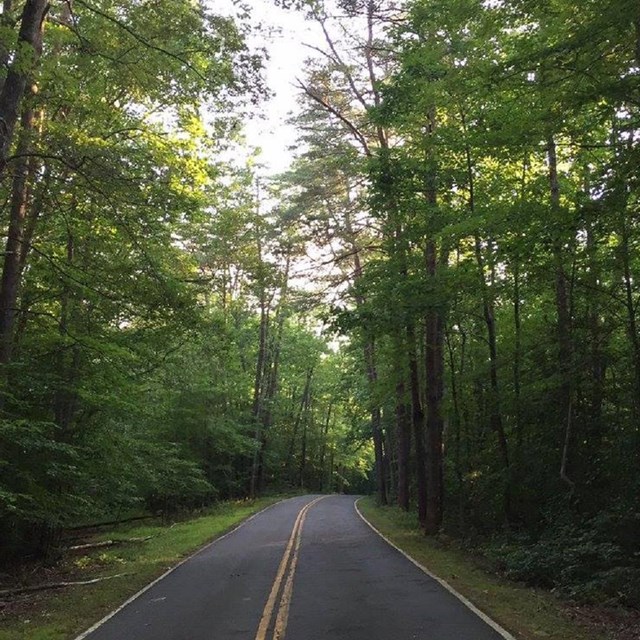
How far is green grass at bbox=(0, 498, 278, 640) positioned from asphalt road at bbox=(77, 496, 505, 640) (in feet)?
1.46

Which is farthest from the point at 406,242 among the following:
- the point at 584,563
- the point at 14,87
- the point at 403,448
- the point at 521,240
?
the point at 403,448

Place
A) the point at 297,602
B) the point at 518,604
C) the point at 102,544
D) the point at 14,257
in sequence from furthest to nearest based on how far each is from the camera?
the point at 102,544 → the point at 14,257 → the point at 297,602 → the point at 518,604

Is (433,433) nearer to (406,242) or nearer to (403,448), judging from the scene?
(406,242)

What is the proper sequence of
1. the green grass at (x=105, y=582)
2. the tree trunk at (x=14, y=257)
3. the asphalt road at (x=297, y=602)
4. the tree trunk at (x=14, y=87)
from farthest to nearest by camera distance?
the tree trunk at (x=14, y=257)
the green grass at (x=105, y=582)
the tree trunk at (x=14, y=87)
the asphalt road at (x=297, y=602)

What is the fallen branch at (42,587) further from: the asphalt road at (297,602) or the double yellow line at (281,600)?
the double yellow line at (281,600)

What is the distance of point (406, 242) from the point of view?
54.5ft

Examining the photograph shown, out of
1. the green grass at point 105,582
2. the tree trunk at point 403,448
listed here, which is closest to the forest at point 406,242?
the green grass at point 105,582

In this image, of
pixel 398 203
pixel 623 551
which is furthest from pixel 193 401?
pixel 623 551

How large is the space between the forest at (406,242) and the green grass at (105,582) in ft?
4.85

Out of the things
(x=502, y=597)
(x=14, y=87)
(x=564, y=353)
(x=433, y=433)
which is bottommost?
(x=502, y=597)

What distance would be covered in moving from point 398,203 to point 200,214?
184 inches

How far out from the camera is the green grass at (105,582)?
27.8ft

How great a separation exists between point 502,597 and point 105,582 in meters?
7.40

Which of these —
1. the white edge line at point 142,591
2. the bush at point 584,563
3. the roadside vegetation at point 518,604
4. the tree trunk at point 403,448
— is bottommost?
the white edge line at point 142,591
